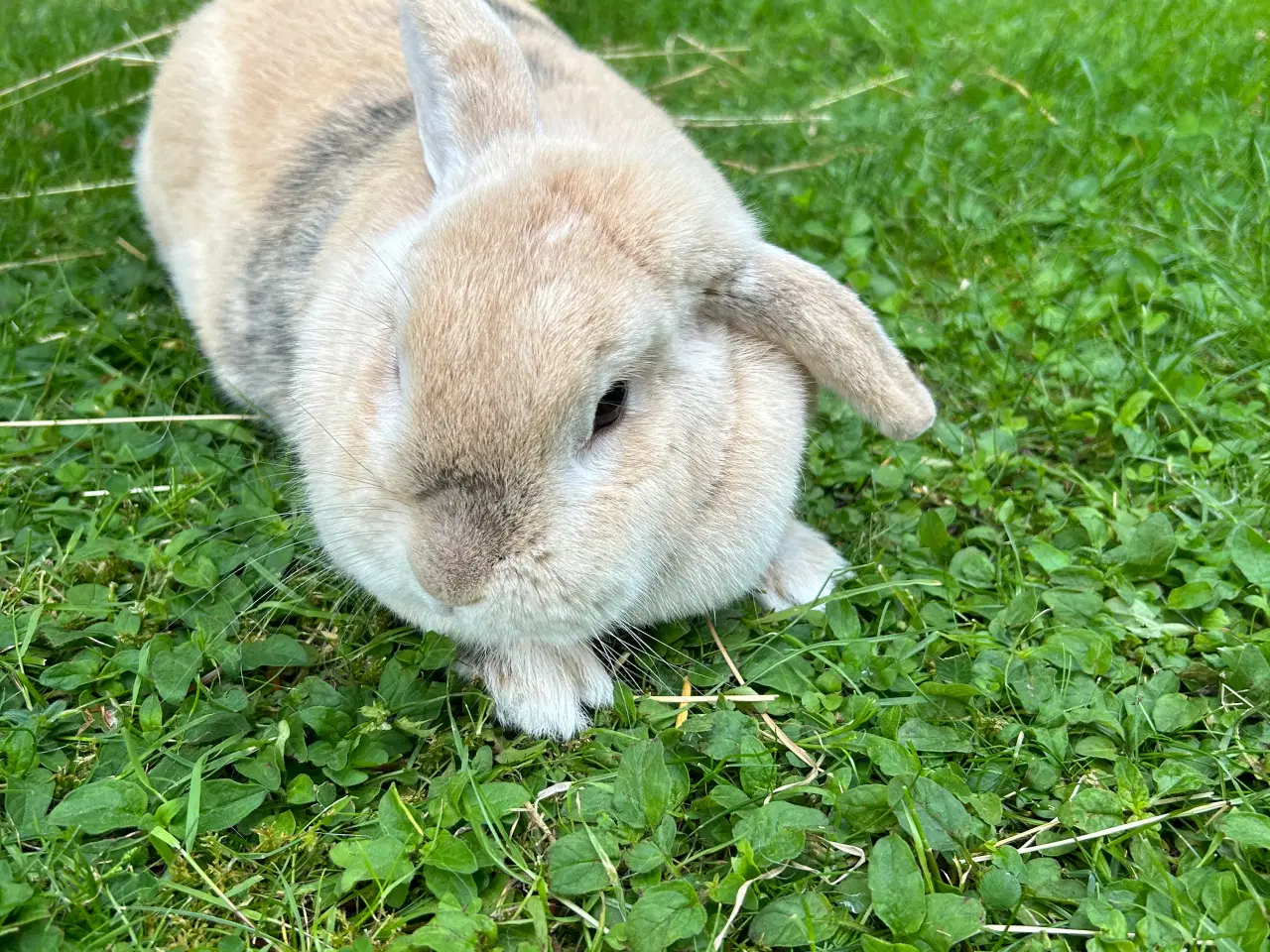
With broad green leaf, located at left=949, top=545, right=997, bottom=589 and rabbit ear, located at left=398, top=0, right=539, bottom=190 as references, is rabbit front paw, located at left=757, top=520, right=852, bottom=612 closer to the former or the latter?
broad green leaf, located at left=949, top=545, right=997, bottom=589

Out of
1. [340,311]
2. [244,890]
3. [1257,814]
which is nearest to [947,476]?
[1257,814]

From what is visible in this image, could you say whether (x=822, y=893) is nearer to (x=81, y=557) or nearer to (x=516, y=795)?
(x=516, y=795)

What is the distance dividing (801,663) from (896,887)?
66cm

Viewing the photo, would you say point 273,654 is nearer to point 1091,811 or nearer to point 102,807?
point 102,807

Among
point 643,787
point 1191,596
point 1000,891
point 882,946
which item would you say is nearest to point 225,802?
point 643,787

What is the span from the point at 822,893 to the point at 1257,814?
0.92m

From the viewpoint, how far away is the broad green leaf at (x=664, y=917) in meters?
1.72

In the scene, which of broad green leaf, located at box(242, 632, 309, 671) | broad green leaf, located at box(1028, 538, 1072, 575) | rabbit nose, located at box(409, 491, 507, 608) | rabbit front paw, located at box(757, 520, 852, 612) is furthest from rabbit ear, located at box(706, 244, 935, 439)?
broad green leaf, located at box(242, 632, 309, 671)

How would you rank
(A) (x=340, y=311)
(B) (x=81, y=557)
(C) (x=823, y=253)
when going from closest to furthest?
(A) (x=340, y=311) < (B) (x=81, y=557) < (C) (x=823, y=253)

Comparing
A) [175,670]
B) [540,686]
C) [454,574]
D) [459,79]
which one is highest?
[459,79]

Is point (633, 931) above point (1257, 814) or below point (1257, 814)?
above

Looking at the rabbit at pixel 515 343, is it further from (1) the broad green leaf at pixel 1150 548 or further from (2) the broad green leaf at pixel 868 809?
(1) the broad green leaf at pixel 1150 548

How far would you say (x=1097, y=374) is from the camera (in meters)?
3.14

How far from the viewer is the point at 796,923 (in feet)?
5.82
